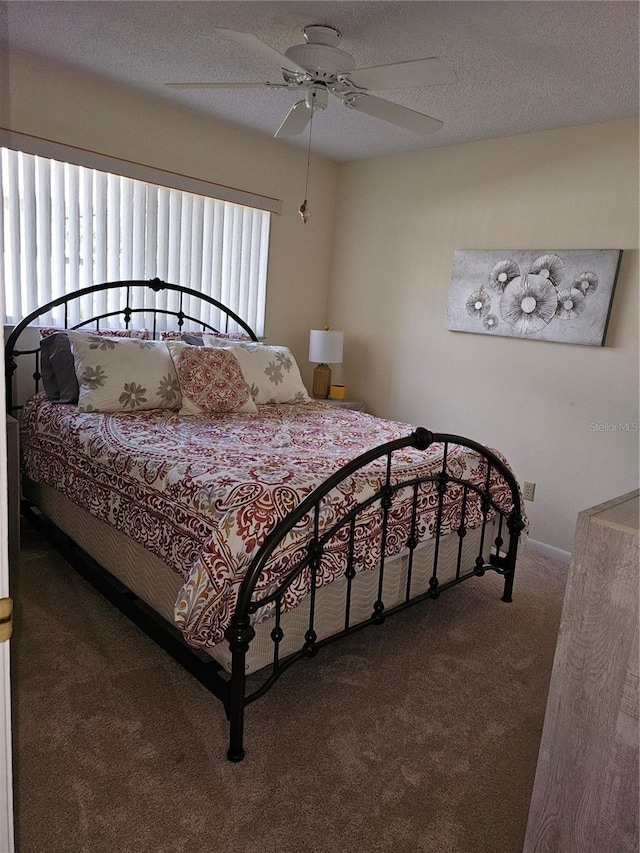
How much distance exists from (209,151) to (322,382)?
1.73 m

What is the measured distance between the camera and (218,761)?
5.81 feet

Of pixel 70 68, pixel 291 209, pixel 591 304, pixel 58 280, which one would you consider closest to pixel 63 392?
pixel 58 280

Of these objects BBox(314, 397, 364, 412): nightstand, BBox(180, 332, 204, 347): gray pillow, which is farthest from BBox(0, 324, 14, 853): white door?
BBox(314, 397, 364, 412): nightstand

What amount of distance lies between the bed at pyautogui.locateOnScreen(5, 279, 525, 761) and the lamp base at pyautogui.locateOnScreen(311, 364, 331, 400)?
2.59ft

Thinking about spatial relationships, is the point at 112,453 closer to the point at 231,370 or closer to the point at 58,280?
the point at 231,370

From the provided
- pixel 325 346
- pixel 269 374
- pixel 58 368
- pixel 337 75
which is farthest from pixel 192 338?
pixel 337 75

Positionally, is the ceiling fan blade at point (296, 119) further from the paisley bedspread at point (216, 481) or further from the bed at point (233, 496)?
the paisley bedspread at point (216, 481)

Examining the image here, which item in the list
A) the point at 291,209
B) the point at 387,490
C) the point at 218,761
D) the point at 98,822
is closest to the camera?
the point at 98,822

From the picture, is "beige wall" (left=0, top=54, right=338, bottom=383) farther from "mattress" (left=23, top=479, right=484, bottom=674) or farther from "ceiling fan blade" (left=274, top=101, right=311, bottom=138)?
"mattress" (left=23, top=479, right=484, bottom=674)

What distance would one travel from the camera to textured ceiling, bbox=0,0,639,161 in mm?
2262

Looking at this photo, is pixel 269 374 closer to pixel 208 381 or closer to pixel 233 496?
pixel 208 381

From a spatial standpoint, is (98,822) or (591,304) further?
(591,304)

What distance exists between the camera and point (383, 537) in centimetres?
221

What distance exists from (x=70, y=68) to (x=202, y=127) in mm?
885
